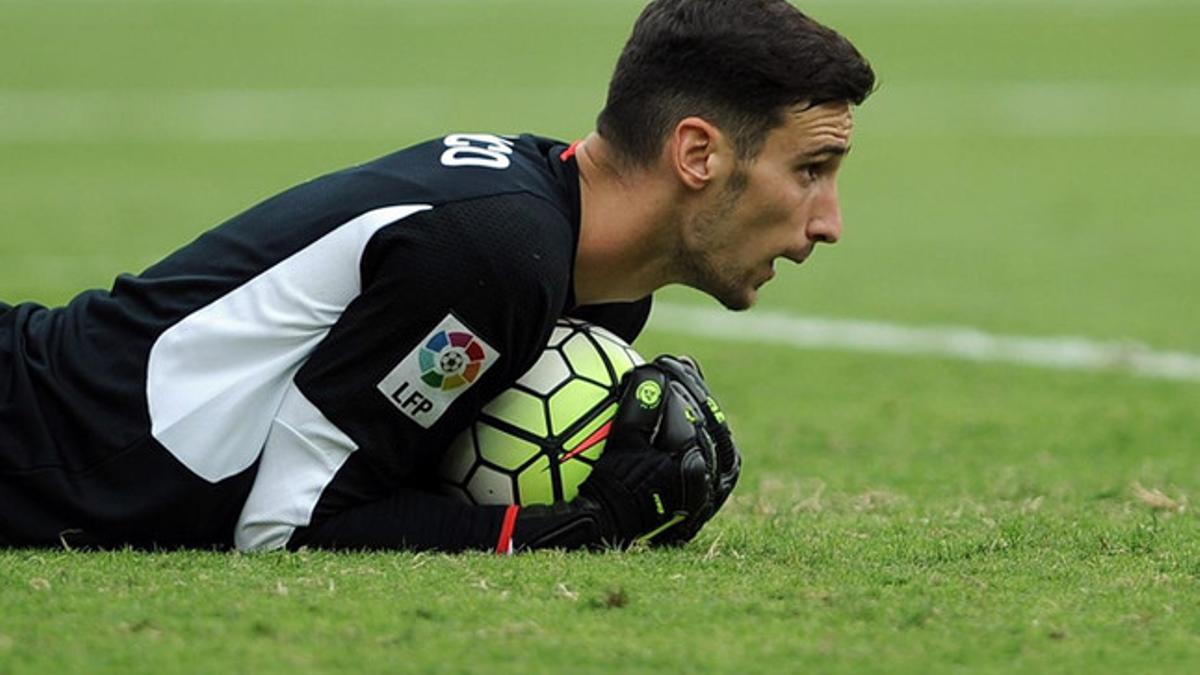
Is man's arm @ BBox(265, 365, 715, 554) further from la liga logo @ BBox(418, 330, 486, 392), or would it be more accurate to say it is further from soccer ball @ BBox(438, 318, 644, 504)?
la liga logo @ BBox(418, 330, 486, 392)

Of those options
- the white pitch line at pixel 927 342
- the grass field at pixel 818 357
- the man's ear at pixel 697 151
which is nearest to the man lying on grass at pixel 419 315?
the man's ear at pixel 697 151

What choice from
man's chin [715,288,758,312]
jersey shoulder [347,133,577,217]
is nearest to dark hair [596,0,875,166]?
jersey shoulder [347,133,577,217]

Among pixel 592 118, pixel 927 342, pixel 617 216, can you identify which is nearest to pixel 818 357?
pixel 927 342

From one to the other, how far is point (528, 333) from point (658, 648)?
1209 mm

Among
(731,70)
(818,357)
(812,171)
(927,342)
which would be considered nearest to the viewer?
(731,70)

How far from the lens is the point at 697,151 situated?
547 centimetres

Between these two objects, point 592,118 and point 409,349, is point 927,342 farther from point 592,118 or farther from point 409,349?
point 592,118

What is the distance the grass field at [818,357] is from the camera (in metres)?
4.46

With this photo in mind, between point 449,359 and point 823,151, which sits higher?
point 823,151

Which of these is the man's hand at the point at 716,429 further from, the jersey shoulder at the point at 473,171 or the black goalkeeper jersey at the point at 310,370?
the jersey shoulder at the point at 473,171

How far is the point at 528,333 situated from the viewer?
536 cm

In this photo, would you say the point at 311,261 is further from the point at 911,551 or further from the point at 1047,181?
the point at 1047,181

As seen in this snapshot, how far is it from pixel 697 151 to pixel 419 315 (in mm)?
805

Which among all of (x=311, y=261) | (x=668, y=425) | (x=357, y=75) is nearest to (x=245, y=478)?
(x=311, y=261)
